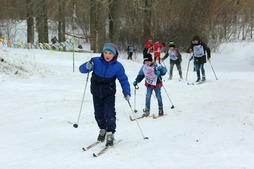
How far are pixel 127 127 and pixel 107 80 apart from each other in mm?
1879

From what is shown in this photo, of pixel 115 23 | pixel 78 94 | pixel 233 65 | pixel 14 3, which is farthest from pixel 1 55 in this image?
pixel 14 3

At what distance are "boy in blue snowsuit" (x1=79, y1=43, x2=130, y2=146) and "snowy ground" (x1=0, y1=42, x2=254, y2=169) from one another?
1.70 feet

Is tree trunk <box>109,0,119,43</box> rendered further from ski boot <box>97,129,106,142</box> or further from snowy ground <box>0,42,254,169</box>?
ski boot <box>97,129,106,142</box>

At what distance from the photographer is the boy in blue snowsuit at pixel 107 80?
529cm

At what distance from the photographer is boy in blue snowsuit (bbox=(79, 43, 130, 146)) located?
17.4 ft

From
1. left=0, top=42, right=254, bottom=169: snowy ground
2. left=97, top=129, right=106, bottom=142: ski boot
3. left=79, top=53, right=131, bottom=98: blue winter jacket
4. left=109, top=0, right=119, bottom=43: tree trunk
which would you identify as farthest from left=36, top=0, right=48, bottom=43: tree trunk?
left=97, top=129, right=106, bottom=142: ski boot

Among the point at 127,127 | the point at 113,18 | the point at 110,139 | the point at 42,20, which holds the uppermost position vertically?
the point at 42,20

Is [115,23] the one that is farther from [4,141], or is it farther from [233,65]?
[4,141]

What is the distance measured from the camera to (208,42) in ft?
104

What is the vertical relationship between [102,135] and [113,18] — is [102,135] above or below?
below

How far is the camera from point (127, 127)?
22.7ft

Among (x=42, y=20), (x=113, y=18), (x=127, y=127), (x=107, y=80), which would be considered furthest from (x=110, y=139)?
(x=42, y=20)

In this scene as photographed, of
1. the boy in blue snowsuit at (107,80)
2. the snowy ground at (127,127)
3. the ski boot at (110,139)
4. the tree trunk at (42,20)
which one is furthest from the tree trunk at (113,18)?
the ski boot at (110,139)

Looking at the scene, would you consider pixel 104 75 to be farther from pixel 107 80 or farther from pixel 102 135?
pixel 102 135
